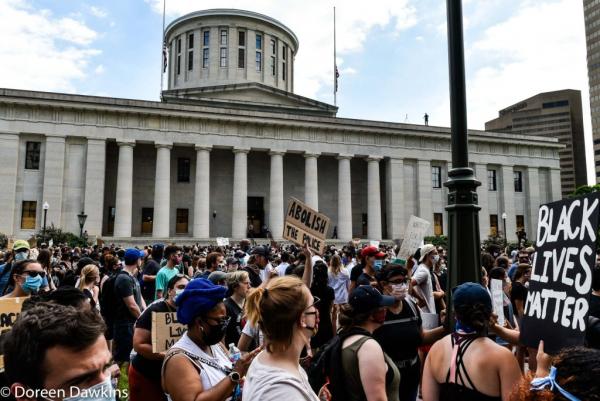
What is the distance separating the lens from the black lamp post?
5648 mm

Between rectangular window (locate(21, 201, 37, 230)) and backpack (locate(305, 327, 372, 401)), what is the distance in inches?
1597

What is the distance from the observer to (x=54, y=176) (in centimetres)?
3812

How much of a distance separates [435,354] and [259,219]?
44.0m

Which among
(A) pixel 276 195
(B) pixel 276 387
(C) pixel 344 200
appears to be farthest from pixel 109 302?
(C) pixel 344 200

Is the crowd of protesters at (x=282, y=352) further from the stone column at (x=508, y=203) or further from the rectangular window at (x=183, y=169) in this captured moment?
the stone column at (x=508, y=203)

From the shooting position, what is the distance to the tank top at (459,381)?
129 inches

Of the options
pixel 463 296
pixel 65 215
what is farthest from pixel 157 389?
pixel 65 215

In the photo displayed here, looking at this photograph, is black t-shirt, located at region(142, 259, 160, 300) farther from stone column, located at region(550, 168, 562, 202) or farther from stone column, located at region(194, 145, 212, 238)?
stone column, located at region(550, 168, 562, 202)

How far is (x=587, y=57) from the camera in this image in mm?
111312

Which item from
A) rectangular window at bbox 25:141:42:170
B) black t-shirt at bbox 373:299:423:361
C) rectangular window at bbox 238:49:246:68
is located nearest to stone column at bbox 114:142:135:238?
rectangular window at bbox 25:141:42:170

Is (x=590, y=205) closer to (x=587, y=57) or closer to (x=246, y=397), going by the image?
(x=246, y=397)

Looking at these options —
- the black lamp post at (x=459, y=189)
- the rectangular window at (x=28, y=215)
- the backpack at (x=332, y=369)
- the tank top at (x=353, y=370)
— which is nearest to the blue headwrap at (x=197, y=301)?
the backpack at (x=332, y=369)

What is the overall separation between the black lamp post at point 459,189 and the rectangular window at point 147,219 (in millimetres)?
41525

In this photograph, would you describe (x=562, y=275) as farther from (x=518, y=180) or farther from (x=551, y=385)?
(x=518, y=180)
